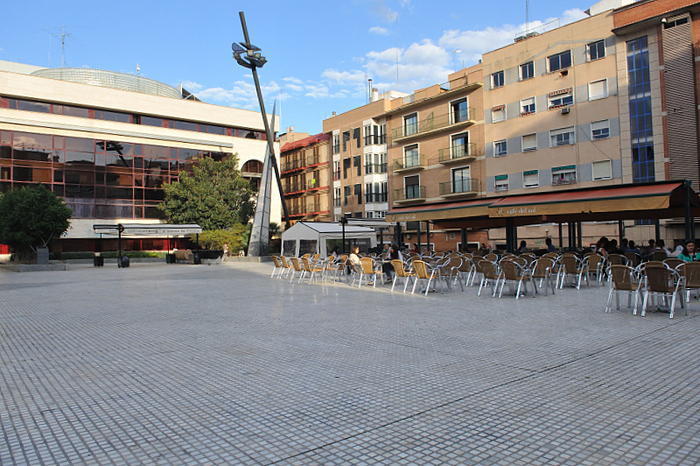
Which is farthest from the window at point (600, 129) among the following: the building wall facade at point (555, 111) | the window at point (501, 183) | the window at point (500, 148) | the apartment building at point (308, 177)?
the apartment building at point (308, 177)

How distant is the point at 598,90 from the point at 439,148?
13577 mm

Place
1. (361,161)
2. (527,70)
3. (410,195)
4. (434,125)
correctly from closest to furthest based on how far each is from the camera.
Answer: (527,70) → (434,125) → (410,195) → (361,161)

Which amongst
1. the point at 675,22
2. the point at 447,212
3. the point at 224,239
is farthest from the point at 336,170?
the point at 447,212

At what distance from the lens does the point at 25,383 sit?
4.53 m

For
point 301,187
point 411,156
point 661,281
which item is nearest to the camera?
point 661,281

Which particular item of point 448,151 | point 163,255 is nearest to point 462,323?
point 448,151

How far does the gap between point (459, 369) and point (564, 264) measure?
809 cm

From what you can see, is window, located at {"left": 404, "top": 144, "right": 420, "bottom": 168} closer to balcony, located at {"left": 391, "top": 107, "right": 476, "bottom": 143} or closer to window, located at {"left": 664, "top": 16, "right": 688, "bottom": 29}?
balcony, located at {"left": 391, "top": 107, "right": 476, "bottom": 143}

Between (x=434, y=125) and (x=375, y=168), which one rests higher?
(x=434, y=125)

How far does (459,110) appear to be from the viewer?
131ft

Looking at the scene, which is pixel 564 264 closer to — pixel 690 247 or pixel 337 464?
pixel 690 247

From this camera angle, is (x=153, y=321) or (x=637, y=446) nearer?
(x=637, y=446)

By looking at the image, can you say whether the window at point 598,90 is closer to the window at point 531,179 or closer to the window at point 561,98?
the window at point 561,98

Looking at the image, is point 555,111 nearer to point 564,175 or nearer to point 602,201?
point 564,175
